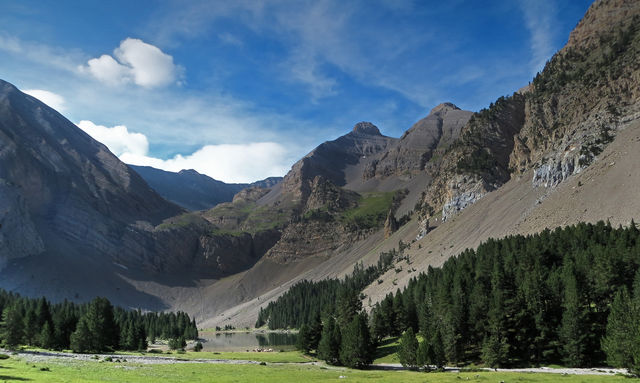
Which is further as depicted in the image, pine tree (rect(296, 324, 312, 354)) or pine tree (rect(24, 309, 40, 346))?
pine tree (rect(296, 324, 312, 354))

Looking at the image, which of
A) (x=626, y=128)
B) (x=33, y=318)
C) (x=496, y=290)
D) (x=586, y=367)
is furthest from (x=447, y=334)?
(x=626, y=128)

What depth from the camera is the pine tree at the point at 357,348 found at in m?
84.5

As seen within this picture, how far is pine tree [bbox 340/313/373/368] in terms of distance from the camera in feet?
277

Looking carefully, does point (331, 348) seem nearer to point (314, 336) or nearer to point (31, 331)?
point (314, 336)

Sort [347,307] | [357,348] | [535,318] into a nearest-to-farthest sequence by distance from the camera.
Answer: [535,318] → [357,348] → [347,307]

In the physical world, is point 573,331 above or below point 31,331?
above

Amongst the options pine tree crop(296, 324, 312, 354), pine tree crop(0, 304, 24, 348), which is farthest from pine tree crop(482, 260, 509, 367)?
pine tree crop(0, 304, 24, 348)

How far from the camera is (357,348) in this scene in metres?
84.5

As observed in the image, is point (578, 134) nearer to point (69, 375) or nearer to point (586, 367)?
point (586, 367)

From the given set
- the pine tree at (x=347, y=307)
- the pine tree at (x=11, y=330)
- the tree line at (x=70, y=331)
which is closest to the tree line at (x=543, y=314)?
the pine tree at (x=347, y=307)

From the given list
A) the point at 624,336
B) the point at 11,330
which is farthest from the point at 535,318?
the point at 11,330

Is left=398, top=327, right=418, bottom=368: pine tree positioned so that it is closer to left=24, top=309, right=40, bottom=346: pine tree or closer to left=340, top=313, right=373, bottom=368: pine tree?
left=340, top=313, right=373, bottom=368: pine tree

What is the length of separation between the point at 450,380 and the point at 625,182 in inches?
4738

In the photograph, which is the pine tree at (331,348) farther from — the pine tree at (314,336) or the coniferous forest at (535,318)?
the pine tree at (314,336)
